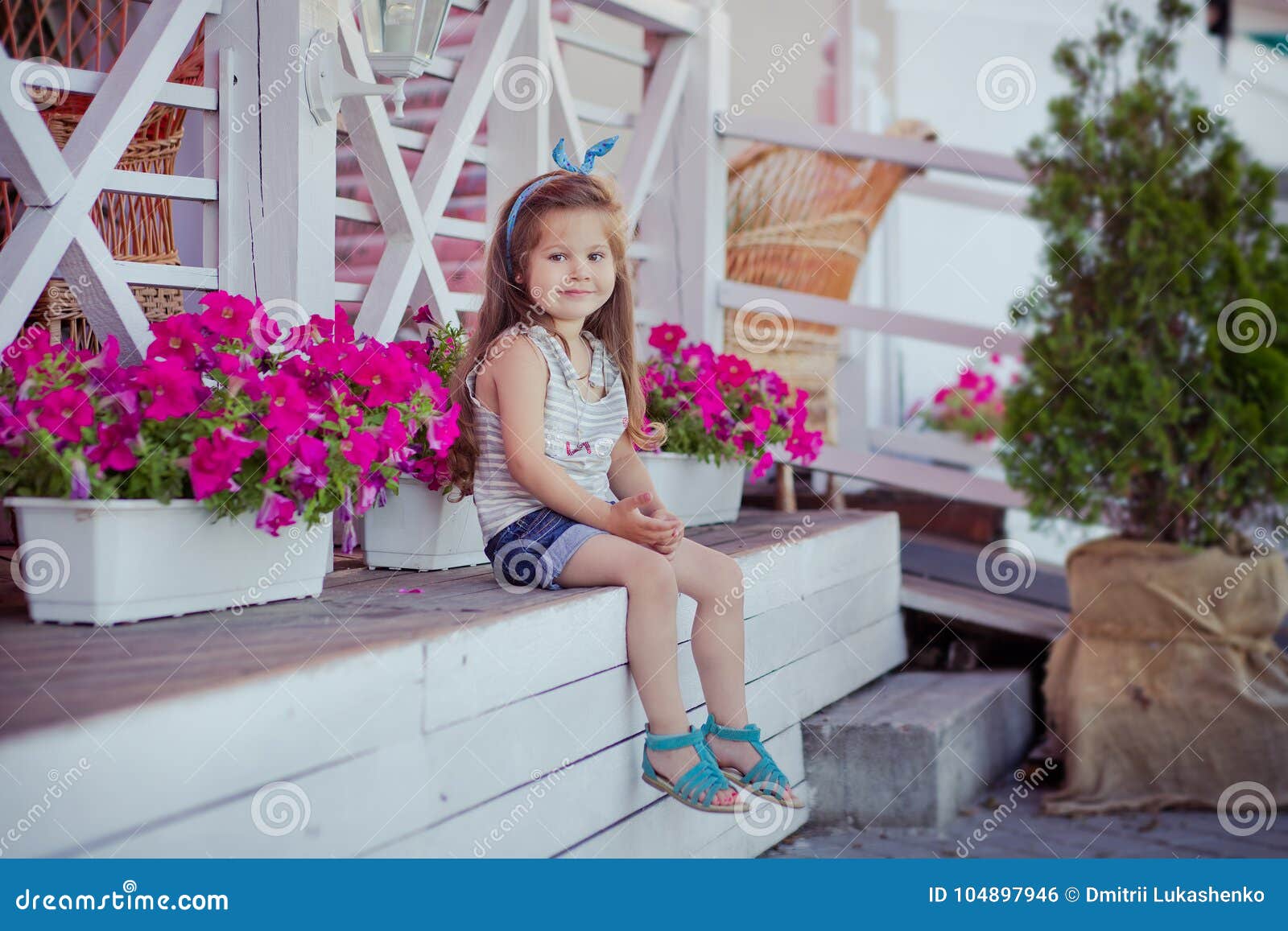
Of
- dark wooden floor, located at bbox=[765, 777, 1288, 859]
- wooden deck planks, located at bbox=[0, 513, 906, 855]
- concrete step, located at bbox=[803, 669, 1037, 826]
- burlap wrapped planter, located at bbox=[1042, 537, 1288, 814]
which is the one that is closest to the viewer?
wooden deck planks, located at bbox=[0, 513, 906, 855]

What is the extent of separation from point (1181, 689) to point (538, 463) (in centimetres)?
203

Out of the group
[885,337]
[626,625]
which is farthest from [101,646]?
[885,337]

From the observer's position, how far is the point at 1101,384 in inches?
129

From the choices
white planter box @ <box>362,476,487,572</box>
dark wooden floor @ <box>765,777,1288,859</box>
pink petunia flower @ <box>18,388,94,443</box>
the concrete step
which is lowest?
dark wooden floor @ <box>765,777,1288,859</box>

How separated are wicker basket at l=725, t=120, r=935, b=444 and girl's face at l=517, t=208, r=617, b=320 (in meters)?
1.76

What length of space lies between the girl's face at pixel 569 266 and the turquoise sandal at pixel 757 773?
2.68ft

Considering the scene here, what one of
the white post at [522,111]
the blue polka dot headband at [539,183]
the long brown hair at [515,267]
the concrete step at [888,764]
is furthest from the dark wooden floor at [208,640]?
the white post at [522,111]

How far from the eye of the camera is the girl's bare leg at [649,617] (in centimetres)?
201

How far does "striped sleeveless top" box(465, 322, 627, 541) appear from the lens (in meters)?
2.22

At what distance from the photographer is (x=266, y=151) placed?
2361 mm

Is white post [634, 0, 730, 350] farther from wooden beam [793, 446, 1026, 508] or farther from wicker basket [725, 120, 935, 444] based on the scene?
wooden beam [793, 446, 1026, 508]

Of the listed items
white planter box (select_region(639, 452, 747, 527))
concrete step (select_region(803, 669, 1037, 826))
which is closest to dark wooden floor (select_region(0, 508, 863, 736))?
white planter box (select_region(639, 452, 747, 527))

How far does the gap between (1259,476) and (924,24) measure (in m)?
4.77

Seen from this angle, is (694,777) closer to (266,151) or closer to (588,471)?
(588,471)
